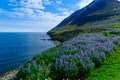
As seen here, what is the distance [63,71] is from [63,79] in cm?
120

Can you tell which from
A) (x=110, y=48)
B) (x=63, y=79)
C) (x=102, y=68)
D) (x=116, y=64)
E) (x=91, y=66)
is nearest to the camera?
(x=63, y=79)

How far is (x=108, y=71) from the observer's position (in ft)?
54.9

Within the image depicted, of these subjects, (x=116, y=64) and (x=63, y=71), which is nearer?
(x=63, y=71)

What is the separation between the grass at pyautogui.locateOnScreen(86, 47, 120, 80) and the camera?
1514cm

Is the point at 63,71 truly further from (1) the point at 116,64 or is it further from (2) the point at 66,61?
(1) the point at 116,64

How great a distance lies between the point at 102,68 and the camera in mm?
17578

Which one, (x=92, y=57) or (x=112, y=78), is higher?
(x=92, y=57)

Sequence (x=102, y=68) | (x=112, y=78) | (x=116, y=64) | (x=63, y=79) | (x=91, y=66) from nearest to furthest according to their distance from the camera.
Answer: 1. (x=63, y=79)
2. (x=112, y=78)
3. (x=91, y=66)
4. (x=102, y=68)
5. (x=116, y=64)

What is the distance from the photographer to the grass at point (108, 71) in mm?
15139

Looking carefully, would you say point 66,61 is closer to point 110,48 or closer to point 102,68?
point 102,68

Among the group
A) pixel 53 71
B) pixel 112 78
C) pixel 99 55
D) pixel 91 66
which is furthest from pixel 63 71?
pixel 99 55

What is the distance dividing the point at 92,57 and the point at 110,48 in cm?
550

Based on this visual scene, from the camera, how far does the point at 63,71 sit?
1488 centimetres

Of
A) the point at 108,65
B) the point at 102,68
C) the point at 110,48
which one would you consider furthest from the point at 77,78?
the point at 110,48
